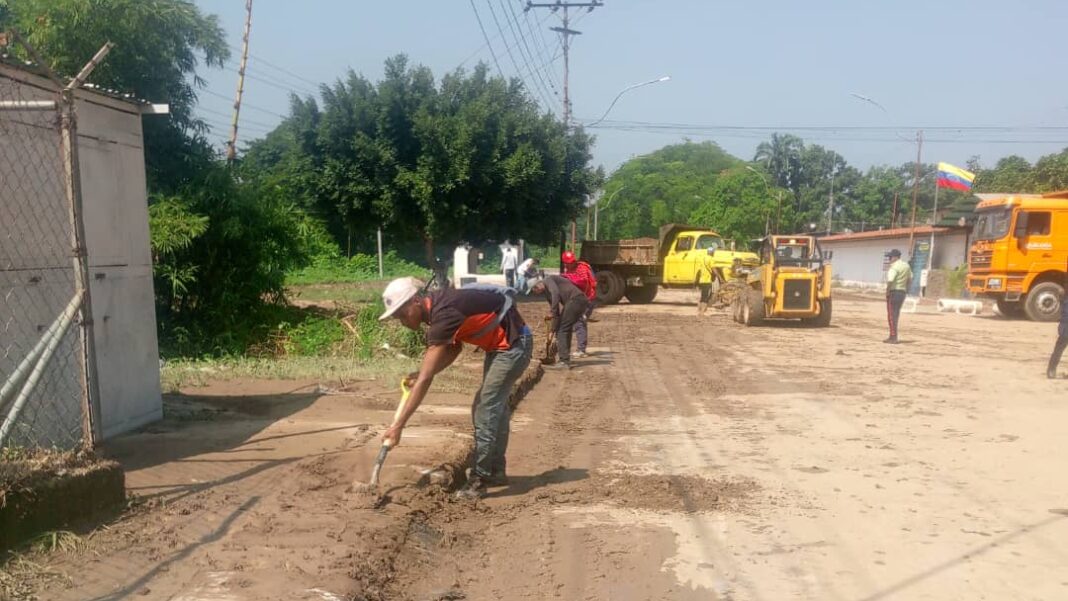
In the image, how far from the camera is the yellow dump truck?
28.4 meters

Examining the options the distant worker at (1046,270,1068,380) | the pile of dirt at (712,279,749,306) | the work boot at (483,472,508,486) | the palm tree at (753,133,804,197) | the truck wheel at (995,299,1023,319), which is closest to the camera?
the work boot at (483,472,508,486)

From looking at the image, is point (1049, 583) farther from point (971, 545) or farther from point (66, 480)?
point (66, 480)

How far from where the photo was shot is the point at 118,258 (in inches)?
305

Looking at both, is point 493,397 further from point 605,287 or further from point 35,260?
point 605,287

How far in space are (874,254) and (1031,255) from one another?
22.4m

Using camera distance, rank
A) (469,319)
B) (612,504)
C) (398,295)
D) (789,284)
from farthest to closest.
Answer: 1. (789,284)
2. (612,504)
3. (469,319)
4. (398,295)

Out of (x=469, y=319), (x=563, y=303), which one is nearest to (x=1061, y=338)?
(x=563, y=303)

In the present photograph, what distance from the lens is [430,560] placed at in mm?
5113

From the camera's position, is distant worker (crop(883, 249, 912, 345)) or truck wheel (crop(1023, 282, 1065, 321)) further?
truck wheel (crop(1023, 282, 1065, 321))

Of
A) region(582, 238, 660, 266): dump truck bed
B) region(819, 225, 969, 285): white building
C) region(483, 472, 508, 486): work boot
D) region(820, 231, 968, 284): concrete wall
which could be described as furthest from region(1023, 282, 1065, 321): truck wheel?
region(483, 472, 508, 486): work boot

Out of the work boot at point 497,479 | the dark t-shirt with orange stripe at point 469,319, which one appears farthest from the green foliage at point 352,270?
the dark t-shirt with orange stripe at point 469,319

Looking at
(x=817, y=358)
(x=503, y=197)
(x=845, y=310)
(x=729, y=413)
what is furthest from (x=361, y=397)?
(x=845, y=310)

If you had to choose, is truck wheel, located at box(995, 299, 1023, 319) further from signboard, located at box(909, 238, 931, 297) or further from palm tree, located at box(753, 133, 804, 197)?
palm tree, located at box(753, 133, 804, 197)

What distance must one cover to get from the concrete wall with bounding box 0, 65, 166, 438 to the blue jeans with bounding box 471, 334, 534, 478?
3125 millimetres
